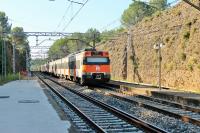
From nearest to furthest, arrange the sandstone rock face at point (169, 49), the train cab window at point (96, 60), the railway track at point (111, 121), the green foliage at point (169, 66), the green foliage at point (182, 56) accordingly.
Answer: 1. the railway track at point (111, 121)
2. the sandstone rock face at point (169, 49)
3. the train cab window at point (96, 60)
4. the green foliage at point (182, 56)
5. the green foliage at point (169, 66)

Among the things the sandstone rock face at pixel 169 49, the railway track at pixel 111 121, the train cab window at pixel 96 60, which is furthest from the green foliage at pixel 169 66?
the railway track at pixel 111 121

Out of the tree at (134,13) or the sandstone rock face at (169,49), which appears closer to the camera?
the sandstone rock face at (169,49)

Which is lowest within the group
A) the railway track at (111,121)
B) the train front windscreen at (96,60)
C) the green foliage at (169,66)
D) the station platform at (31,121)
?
the railway track at (111,121)

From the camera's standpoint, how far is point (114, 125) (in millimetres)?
14539

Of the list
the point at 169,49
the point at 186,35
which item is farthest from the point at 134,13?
the point at 186,35

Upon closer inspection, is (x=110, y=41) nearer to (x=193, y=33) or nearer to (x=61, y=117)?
(x=193, y=33)

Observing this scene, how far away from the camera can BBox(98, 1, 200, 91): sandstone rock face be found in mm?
36281

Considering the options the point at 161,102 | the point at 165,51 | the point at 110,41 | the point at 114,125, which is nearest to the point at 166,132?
the point at 114,125

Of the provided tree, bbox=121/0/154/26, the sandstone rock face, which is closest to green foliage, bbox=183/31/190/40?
the sandstone rock face

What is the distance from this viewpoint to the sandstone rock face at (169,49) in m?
36.3

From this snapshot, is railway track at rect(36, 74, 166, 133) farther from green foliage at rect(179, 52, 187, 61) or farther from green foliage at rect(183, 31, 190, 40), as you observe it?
green foliage at rect(183, 31, 190, 40)

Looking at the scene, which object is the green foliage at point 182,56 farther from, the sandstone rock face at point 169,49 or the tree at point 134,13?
the tree at point 134,13

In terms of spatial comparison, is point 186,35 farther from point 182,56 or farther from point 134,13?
point 134,13

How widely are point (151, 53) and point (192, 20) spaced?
37.2ft
